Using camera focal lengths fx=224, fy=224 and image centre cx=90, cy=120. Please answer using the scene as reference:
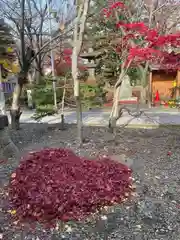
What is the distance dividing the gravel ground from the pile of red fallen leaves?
12 centimetres

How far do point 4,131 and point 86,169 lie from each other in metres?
1.86

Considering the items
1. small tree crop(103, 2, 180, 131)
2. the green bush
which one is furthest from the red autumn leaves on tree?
the green bush

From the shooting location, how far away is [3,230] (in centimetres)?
201

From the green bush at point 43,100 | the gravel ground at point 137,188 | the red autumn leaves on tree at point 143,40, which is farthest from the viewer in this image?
the green bush at point 43,100

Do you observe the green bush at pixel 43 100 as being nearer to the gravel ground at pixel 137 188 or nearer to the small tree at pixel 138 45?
the gravel ground at pixel 137 188

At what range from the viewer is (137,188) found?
273 cm

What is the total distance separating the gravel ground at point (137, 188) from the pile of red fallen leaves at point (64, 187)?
125 millimetres

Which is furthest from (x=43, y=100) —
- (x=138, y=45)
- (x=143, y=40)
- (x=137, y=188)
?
(x=137, y=188)

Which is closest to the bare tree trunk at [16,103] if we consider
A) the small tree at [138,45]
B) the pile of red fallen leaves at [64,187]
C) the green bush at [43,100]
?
the green bush at [43,100]

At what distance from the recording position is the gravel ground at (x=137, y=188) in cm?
198

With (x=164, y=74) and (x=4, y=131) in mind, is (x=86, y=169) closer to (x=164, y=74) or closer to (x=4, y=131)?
(x=4, y=131)

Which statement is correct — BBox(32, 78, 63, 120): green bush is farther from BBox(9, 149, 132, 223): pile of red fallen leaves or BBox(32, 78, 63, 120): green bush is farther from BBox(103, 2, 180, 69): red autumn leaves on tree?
BBox(9, 149, 132, 223): pile of red fallen leaves

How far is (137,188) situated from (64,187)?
93cm

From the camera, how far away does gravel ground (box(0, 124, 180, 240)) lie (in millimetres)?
1976
